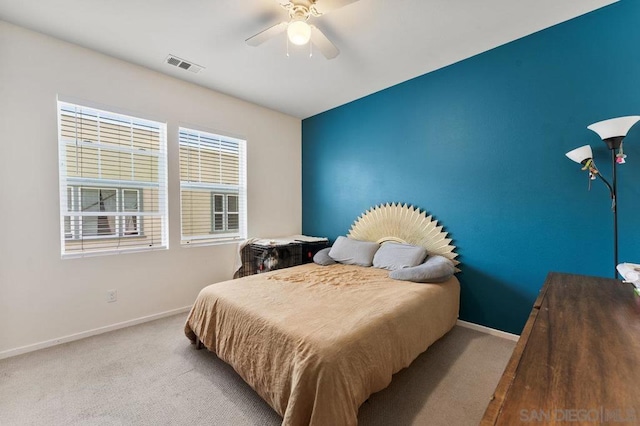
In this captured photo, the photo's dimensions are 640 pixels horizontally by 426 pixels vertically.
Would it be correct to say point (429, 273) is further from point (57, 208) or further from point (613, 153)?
point (57, 208)

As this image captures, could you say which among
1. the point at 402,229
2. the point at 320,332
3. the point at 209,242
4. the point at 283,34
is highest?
the point at 283,34

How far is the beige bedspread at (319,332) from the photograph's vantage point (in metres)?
1.27

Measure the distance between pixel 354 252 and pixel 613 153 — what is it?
7.61 feet

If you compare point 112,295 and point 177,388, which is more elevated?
point 112,295

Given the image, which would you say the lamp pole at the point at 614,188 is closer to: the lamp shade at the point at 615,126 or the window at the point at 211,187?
the lamp shade at the point at 615,126

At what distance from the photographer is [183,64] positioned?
2.71 meters

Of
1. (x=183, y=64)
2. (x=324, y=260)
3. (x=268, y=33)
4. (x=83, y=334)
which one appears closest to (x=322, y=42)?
(x=268, y=33)

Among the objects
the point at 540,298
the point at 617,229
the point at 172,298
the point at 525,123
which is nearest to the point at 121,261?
the point at 172,298

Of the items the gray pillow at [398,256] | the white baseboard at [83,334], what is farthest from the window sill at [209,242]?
the gray pillow at [398,256]

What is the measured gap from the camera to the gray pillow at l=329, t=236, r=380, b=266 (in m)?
3.10

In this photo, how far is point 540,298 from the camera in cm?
141

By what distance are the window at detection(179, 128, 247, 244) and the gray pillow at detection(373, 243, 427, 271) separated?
6.40ft

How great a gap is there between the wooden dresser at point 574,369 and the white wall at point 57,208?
10.5 ft

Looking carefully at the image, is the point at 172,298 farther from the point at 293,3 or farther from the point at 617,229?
the point at 617,229
